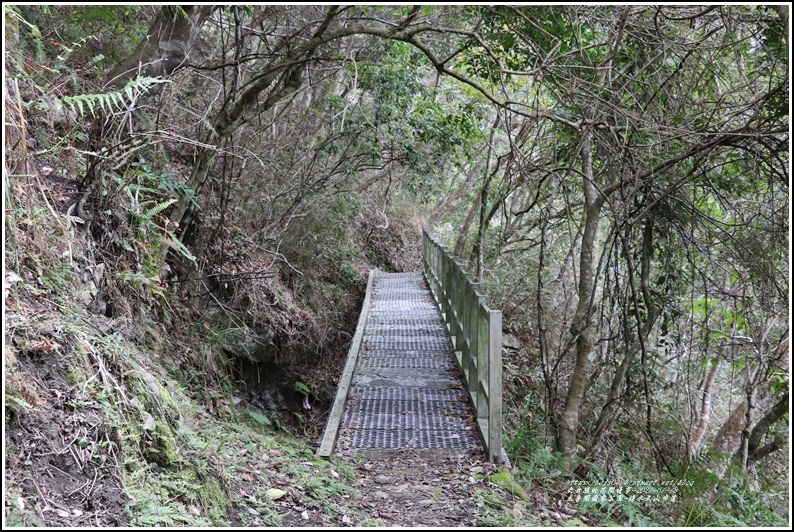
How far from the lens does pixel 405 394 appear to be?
7273mm

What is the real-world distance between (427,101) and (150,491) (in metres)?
8.76

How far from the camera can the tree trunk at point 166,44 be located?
6.14 m

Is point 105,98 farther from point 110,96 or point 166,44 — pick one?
point 166,44

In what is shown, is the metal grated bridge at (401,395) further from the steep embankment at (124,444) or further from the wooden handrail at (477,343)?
the steep embankment at (124,444)

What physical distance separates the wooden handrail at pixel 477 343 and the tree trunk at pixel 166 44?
4.09 meters

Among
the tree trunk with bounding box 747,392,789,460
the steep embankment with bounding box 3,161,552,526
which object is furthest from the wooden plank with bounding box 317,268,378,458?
the tree trunk with bounding box 747,392,789,460

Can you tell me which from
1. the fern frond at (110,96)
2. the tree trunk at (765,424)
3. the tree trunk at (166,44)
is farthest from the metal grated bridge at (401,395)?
the tree trunk at (765,424)

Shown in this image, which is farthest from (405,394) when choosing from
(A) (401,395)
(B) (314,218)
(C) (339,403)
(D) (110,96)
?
(B) (314,218)

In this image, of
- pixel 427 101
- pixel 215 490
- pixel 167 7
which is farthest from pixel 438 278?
pixel 215 490

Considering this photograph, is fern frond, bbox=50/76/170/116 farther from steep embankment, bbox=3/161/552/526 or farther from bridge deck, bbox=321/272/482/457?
bridge deck, bbox=321/272/482/457

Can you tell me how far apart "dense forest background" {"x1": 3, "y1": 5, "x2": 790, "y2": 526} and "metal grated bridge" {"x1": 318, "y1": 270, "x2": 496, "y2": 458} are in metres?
0.78

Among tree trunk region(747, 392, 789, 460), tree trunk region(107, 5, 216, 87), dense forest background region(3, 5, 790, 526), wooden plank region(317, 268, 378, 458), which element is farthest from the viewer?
tree trunk region(747, 392, 789, 460)

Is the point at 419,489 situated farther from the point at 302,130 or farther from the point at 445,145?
the point at 302,130

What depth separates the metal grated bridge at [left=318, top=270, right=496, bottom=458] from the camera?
596cm
